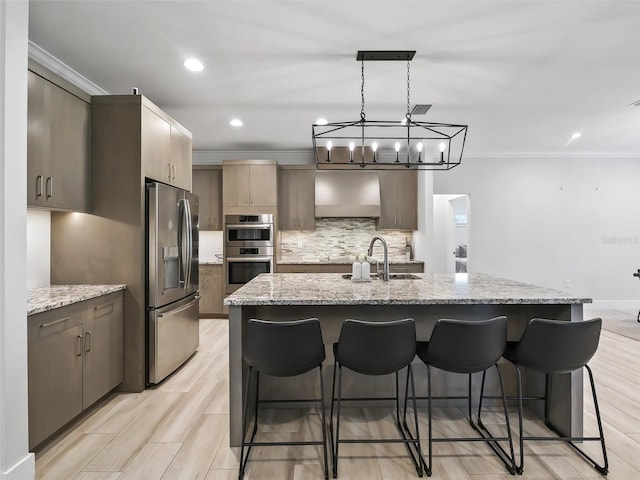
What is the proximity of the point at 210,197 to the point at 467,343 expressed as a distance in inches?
202

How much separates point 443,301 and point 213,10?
237cm

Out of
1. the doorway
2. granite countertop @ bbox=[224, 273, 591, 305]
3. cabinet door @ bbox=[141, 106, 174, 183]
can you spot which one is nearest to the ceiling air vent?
granite countertop @ bbox=[224, 273, 591, 305]

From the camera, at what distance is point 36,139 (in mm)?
2475

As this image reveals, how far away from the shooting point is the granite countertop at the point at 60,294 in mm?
2229

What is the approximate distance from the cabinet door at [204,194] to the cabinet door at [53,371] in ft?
12.6

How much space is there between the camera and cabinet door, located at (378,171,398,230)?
20.6ft

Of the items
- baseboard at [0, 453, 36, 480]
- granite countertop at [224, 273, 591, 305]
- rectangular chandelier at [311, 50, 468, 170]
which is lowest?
baseboard at [0, 453, 36, 480]

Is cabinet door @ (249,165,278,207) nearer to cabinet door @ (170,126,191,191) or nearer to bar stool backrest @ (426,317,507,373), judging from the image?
cabinet door @ (170,126,191,191)

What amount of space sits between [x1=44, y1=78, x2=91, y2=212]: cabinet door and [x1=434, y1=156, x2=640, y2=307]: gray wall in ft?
17.9

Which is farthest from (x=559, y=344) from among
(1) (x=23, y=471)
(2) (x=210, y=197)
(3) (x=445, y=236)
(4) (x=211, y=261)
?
(3) (x=445, y=236)

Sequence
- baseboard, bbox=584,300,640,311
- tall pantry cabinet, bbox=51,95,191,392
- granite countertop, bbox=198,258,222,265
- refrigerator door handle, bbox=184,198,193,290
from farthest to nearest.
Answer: baseboard, bbox=584,300,640,311
granite countertop, bbox=198,258,222,265
refrigerator door handle, bbox=184,198,193,290
tall pantry cabinet, bbox=51,95,191,392

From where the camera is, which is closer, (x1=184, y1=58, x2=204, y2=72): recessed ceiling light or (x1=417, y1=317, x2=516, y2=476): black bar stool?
(x1=417, y1=317, x2=516, y2=476): black bar stool

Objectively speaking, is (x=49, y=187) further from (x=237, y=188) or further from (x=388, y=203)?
(x=388, y=203)

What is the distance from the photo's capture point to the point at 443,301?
2242 mm
